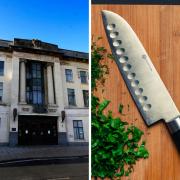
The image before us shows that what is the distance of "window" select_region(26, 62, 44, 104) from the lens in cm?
116

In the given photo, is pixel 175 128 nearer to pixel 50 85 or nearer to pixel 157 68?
pixel 157 68

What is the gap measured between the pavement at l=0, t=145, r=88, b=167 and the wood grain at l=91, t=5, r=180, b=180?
7.4 inches

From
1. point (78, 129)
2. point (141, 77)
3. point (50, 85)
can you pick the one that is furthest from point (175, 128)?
point (50, 85)

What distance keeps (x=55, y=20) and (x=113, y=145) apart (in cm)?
41

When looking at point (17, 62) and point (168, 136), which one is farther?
point (168, 136)

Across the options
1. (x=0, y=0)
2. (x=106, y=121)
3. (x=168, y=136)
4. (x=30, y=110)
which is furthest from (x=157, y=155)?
(x=0, y=0)

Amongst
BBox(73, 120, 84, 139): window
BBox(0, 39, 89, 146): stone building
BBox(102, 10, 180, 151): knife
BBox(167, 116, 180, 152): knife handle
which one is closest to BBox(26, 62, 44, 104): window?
BBox(0, 39, 89, 146): stone building

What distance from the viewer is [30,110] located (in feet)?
3.82

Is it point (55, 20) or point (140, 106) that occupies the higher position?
point (55, 20)

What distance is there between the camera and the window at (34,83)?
3.80 feet

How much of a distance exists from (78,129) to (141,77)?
242mm

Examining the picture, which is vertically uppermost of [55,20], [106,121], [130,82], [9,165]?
[55,20]

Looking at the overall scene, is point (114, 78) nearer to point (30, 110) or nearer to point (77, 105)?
point (77, 105)

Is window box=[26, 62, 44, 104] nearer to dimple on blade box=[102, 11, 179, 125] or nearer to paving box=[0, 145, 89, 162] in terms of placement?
paving box=[0, 145, 89, 162]
